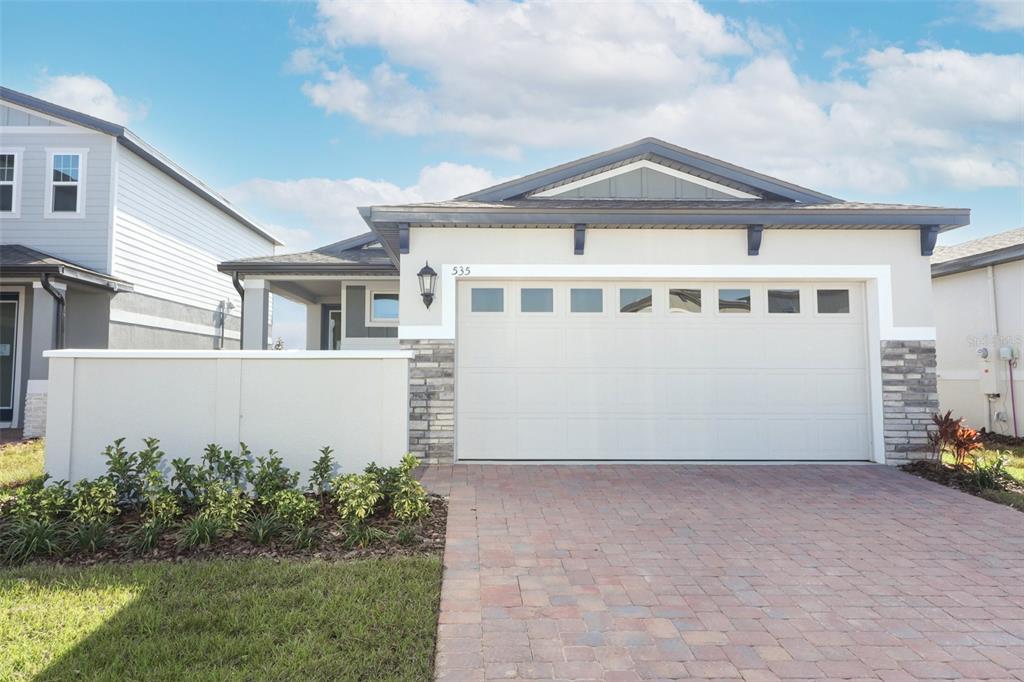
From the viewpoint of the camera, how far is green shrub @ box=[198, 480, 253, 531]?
462 cm

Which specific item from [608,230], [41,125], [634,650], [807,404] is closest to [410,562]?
[634,650]

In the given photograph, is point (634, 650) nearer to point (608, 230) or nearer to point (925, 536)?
point (925, 536)

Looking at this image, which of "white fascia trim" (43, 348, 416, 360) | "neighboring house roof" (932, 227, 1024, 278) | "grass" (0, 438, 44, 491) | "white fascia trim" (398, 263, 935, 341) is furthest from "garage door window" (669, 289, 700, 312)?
"grass" (0, 438, 44, 491)

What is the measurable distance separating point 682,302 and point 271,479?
5.76 m

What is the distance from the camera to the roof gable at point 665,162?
8.23 metres

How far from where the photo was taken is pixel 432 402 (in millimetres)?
7766

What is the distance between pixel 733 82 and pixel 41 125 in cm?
1418

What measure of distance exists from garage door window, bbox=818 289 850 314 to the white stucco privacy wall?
19.5 feet

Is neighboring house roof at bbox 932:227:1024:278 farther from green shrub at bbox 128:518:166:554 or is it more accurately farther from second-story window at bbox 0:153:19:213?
second-story window at bbox 0:153:19:213

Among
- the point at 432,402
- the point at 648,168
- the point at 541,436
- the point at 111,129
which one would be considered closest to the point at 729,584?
the point at 541,436

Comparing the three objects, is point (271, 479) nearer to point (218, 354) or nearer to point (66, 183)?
point (218, 354)

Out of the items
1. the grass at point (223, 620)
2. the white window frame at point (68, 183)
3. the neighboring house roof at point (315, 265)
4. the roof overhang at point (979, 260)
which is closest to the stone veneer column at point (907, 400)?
the roof overhang at point (979, 260)

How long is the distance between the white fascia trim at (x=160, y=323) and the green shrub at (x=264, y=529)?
992cm

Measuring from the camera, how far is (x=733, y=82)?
10500 mm
